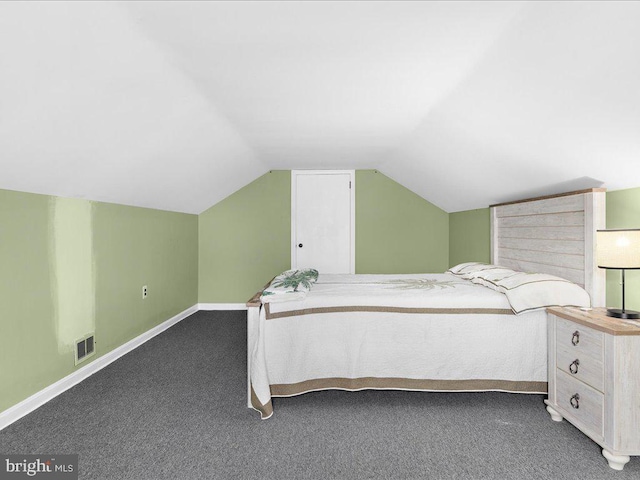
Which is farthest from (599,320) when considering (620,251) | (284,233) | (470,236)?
(284,233)

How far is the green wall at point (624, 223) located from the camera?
2.01 meters

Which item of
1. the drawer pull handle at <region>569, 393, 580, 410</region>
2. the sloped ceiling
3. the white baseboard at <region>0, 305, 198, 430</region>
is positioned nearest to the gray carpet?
the white baseboard at <region>0, 305, 198, 430</region>

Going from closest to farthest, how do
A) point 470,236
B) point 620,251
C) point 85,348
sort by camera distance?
point 620,251 → point 85,348 → point 470,236

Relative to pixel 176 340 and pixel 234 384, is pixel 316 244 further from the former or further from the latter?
pixel 234 384

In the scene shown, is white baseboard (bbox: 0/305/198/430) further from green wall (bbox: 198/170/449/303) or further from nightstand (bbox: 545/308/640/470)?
nightstand (bbox: 545/308/640/470)

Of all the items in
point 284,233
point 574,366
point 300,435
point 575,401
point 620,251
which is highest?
point 284,233

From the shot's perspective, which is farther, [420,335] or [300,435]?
[420,335]

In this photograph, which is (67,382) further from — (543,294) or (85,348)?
(543,294)

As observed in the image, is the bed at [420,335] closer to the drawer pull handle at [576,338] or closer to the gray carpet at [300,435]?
the gray carpet at [300,435]

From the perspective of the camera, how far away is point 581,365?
1813 millimetres

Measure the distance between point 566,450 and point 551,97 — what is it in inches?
71.2

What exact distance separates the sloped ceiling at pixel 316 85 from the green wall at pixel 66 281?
0.63ft

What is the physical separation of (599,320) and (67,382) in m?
3.38

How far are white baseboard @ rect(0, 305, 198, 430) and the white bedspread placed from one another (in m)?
1.42
